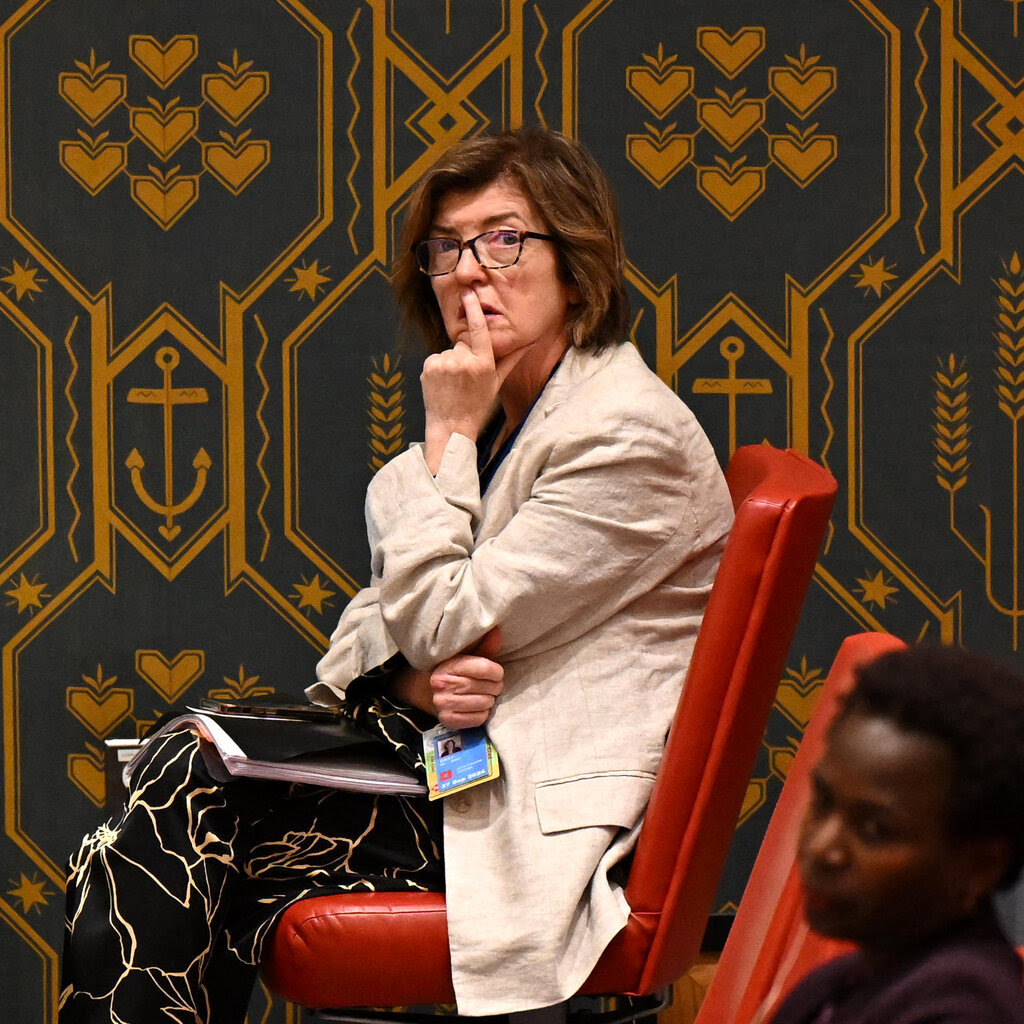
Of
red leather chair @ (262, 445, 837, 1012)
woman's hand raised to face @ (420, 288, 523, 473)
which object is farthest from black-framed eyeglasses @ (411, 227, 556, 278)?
red leather chair @ (262, 445, 837, 1012)

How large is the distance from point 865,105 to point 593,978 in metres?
1.58

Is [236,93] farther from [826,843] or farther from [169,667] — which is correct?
[826,843]

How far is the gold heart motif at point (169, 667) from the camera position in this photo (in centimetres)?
248

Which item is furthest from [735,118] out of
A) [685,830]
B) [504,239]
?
[685,830]

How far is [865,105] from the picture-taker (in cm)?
242

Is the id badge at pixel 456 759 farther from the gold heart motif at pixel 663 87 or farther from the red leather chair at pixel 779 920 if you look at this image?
the gold heart motif at pixel 663 87

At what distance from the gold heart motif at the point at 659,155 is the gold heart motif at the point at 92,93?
89 cm

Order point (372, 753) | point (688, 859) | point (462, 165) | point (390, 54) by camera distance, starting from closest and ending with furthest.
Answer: point (688, 859), point (372, 753), point (462, 165), point (390, 54)

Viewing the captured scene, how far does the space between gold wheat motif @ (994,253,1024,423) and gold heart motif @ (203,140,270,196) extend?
1316 millimetres

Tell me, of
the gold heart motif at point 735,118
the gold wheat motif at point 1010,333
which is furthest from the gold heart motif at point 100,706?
the gold wheat motif at point 1010,333

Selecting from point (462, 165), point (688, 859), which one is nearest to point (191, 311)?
point (462, 165)

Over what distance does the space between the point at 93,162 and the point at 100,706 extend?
0.96 metres

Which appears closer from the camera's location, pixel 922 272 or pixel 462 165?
pixel 462 165

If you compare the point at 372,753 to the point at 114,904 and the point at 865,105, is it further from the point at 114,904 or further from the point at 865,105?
the point at 865,105
